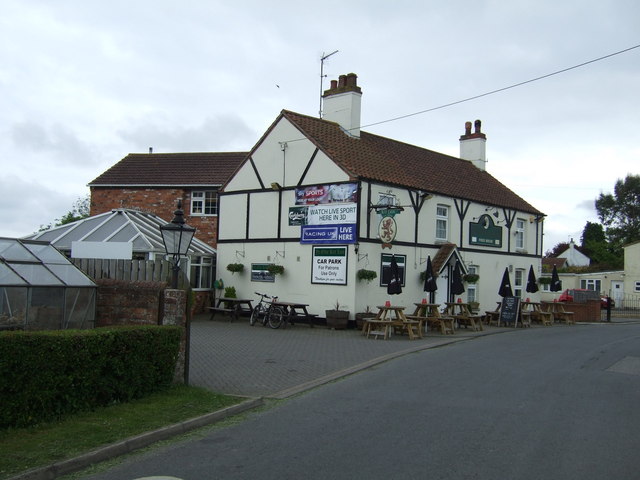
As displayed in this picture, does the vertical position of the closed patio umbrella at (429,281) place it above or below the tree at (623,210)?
below

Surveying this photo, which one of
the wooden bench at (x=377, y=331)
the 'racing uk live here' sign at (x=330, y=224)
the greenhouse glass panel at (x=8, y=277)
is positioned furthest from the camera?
the 'racing uk live here' sign at (x=330, y=224)

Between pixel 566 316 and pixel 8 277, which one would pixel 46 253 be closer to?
pixel 8 277

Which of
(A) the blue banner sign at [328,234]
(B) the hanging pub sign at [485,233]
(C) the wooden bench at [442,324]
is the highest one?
(B) the hanging pub sign at [485,233]

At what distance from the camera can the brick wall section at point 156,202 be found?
95.9ft

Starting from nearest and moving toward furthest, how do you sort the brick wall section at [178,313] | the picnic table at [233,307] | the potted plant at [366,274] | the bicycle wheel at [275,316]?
the brick wall section at [178,313]
the potted plant at [366,274]
the bicycle wheel at [275,316]
the picnic table at [233,307]

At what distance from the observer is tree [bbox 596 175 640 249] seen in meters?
69.8

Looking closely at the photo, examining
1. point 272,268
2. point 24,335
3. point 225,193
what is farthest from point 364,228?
point 24,335

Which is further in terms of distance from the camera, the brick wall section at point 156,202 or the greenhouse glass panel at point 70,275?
the brick wall section at point 156,202

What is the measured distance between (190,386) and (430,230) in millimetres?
15188

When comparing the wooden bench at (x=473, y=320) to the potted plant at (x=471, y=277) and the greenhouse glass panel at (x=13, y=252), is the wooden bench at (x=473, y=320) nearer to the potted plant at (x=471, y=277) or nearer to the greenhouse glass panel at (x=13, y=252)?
the potted plant at (x=471, y=277)

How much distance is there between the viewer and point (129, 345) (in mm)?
8586

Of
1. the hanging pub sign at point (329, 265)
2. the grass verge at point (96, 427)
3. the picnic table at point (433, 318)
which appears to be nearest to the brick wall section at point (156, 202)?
the hanging pub sign at point (329, 265)

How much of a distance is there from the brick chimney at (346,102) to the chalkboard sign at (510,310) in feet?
28.5

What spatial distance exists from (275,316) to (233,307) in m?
3.28
